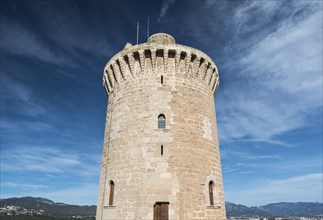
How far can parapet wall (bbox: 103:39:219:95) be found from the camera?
45.2 feet

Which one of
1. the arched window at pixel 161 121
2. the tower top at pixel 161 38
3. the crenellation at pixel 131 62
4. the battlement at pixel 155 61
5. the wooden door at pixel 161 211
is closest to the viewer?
the wooden door at pixel 161 211

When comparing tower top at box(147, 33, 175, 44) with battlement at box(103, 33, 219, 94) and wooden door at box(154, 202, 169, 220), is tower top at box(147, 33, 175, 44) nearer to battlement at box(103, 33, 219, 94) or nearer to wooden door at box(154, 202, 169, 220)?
battlement at box(103, 33, 219, 94)

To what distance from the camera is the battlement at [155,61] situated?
1377 centimetres

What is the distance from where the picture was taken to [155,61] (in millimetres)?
13828

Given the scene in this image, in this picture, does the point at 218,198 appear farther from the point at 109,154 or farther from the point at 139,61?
the point at 139,61

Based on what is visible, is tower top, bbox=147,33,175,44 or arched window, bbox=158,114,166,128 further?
tower top, bbox=147,33,175,44

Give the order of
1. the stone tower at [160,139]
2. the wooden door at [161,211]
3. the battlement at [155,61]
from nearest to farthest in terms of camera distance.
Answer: the wooden door at [161,211] → the stone tower at [160,139] → the battlement at [155,61]

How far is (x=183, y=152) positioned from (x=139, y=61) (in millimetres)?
5656

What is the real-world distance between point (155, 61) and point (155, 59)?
0.11m

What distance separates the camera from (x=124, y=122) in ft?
43.9

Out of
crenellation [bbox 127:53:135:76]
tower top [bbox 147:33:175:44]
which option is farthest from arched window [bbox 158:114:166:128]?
tower top [bbox 147:33:175:44]

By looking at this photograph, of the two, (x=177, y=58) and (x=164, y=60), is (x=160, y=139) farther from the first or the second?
(x=177, y=58)

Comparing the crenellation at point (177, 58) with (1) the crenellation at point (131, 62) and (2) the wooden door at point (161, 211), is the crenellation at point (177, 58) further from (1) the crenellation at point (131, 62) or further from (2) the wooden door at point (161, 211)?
(2) the wooden door at point (161, 211)

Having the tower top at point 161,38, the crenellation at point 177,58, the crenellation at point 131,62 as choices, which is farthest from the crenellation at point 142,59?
the tower top at point 161,38
